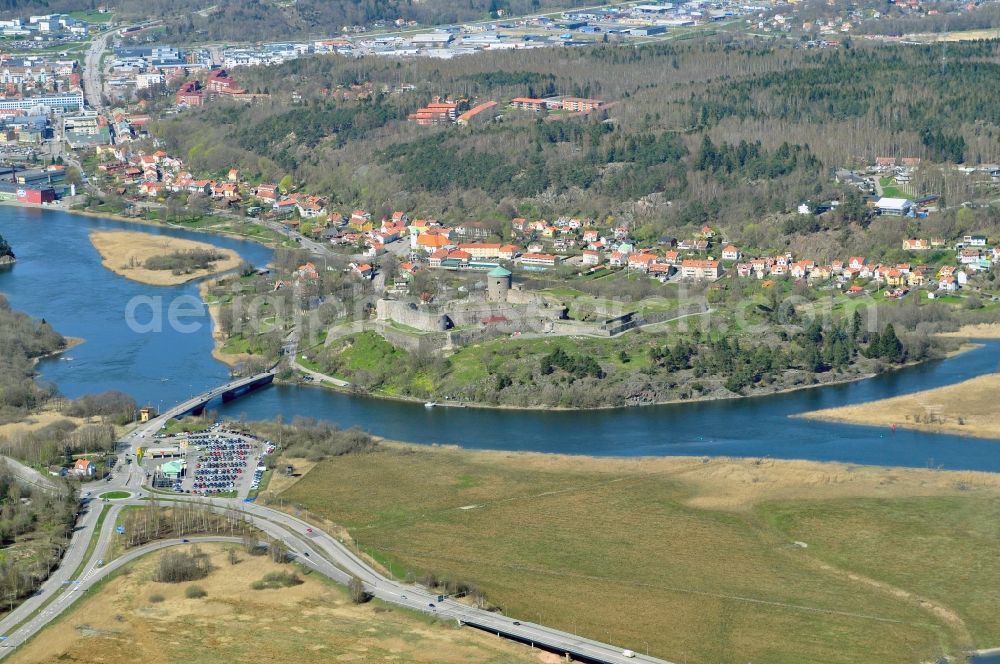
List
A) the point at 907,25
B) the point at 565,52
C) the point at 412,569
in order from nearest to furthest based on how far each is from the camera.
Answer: the point at 412,569 → the point at 565,52 → the point at 907,25

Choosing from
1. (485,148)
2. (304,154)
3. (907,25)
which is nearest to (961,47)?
(907,25)

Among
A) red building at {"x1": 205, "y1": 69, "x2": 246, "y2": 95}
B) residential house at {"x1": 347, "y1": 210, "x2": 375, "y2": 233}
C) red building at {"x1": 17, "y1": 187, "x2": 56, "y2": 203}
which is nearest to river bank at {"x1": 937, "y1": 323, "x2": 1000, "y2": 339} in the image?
residential house at {"x1": 347, "y1": 210, "x2": 375, "y2": 233}

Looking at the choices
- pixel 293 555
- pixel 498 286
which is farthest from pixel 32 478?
pixel 498 286

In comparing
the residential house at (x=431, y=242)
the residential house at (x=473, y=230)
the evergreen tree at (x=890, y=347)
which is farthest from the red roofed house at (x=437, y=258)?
the evergreen tree at (x=890, y=347)

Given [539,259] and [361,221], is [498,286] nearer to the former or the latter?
[539,259]

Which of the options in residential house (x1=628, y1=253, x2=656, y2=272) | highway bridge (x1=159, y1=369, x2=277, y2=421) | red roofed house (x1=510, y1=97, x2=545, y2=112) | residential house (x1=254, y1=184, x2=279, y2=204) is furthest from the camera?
red roofed house (x1=510, y1=97, x2=545, y2=112)

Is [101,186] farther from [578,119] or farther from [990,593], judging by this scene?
[990,593]

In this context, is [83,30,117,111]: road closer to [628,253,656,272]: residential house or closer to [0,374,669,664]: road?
[628,253,656,272]: residential house
